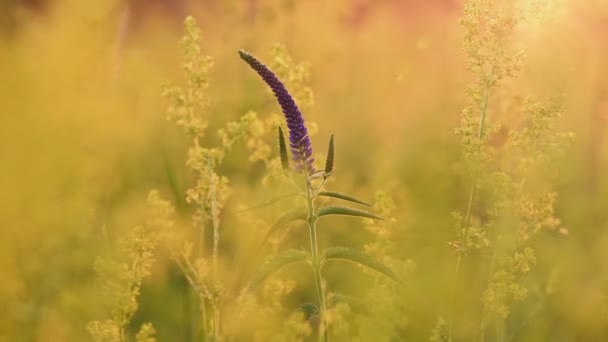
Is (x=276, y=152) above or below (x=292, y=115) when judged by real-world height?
above

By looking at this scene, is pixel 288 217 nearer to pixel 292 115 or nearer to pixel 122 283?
pixel 292 115

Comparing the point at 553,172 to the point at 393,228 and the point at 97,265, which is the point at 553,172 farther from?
the point at 97,265

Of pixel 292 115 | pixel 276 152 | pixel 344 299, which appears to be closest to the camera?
pixel 292 115

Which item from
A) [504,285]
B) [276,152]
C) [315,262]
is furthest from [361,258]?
[276,152]

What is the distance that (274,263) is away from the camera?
57cm

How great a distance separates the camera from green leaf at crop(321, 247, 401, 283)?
56cm

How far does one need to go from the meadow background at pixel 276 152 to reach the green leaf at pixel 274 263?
0.07 m

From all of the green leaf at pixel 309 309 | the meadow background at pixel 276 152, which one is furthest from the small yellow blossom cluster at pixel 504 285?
the green leaf at pixel 309 309

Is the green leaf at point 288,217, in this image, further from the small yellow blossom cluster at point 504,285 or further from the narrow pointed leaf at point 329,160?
the small yellow blossom cluster at point 504,285

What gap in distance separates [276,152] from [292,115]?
0.64 meters

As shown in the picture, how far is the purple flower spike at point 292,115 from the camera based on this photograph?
541 mm

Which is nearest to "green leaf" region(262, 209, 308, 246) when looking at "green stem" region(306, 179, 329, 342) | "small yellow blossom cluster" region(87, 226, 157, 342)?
"green stem" region(306, 179, 329, 342)

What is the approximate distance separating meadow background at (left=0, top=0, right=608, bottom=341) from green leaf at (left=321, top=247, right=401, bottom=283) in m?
0.08

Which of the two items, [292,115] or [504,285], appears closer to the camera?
[292,115]
